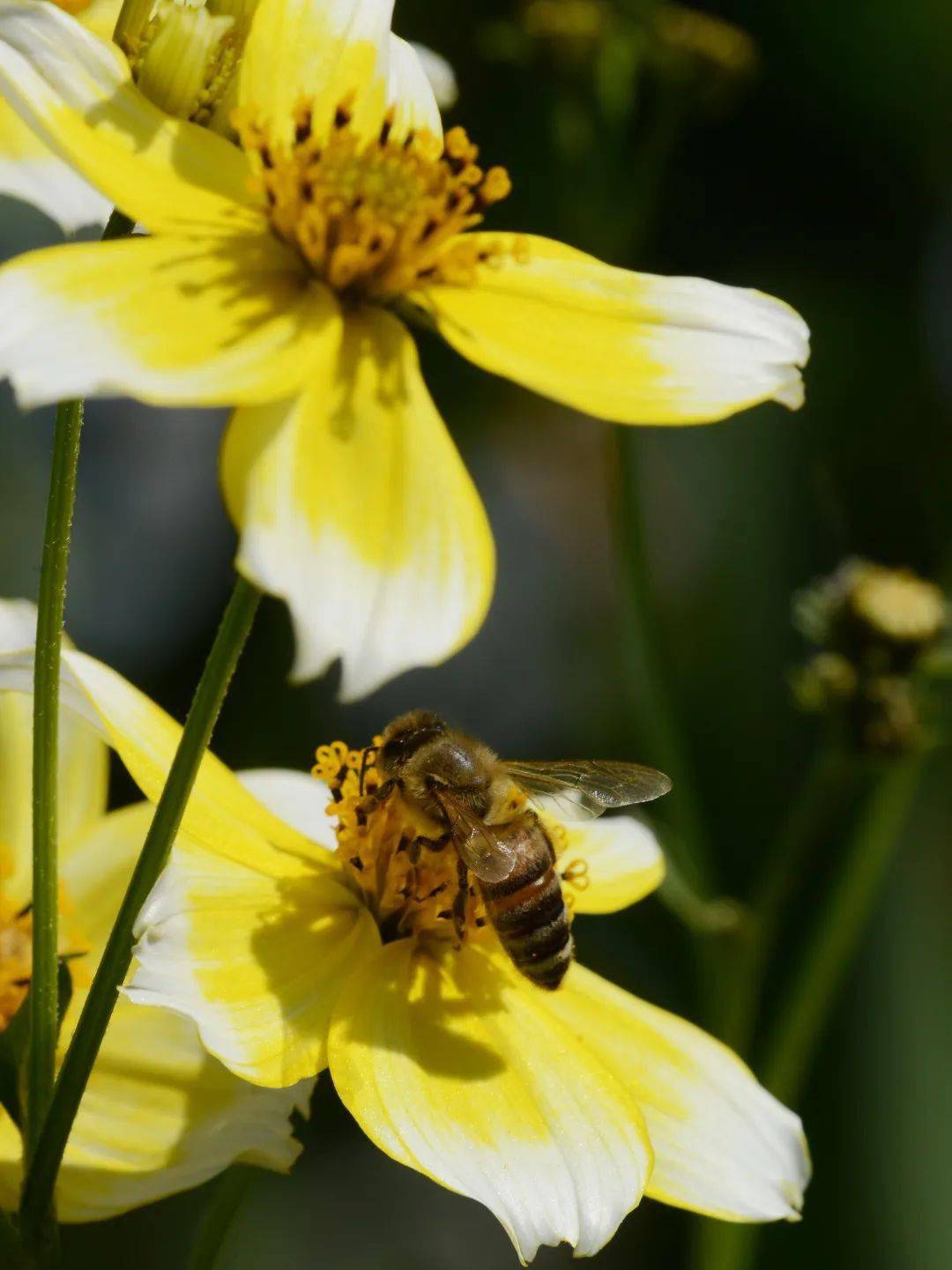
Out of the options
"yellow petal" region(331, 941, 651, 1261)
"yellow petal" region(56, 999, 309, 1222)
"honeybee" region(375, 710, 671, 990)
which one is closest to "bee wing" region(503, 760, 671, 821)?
"honeybee" region(375, 710, 671, 990)

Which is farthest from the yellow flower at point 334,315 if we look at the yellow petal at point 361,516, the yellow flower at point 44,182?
the yellow flower at point 44,182

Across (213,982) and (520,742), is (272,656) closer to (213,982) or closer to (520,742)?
(520,742)

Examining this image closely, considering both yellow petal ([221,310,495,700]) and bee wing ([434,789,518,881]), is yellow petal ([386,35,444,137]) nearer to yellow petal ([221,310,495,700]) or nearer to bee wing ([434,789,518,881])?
yellow petal ([221,310,495,700])

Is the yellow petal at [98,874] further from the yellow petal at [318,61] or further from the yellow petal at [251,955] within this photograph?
the yellow petal at [318,61]

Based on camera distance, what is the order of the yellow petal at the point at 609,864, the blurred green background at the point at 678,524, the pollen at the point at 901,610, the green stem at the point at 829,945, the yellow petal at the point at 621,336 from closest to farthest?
the yellow petal at the point at 621,336, the yellow petal at the point at 609,864, the green stem at the point at 829,945, the pollen at the point at 901,610, the blurred green background at the point at 678,524

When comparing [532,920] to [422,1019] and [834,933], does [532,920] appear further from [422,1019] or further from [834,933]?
[834,933]

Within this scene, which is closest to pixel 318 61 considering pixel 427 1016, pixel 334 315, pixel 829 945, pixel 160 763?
pixel 334 315
